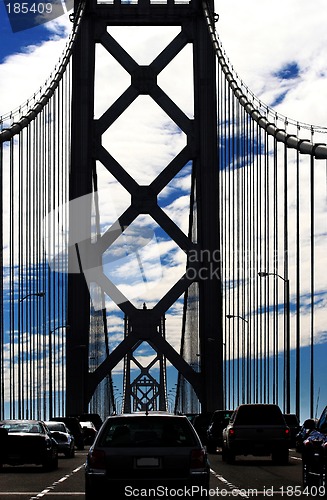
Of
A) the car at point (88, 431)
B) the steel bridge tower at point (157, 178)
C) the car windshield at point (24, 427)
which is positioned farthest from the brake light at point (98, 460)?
the steel bridge tower at point (157, 178)

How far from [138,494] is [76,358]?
39.3m

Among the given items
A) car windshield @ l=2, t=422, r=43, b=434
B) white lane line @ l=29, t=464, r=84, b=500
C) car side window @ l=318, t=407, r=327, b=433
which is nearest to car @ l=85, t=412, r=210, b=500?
car side window @ l=318, t=407, r=327, b=433

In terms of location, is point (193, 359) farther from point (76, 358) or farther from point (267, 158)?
point (267, 158)

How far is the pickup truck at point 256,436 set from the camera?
1126 inches

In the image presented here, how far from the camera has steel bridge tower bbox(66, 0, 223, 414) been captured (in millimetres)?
53500

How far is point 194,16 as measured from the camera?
183ft

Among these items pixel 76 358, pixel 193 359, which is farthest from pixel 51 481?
pixel 193 359

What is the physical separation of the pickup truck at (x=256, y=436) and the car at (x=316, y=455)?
10269 mm

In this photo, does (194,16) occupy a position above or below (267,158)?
above

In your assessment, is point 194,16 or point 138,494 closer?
point 138,494

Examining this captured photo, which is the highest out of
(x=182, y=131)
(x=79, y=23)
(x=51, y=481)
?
(x=79, y=23)

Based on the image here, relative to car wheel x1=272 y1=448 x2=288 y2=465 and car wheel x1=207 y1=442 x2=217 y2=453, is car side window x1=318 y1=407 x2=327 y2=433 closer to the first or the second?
car wheel x1=272 y1=448 x2=288 y2=465

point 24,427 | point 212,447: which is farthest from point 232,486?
point 212,447

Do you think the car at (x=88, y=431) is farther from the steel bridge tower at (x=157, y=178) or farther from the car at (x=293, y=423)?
the car at (x=293, y=423)
